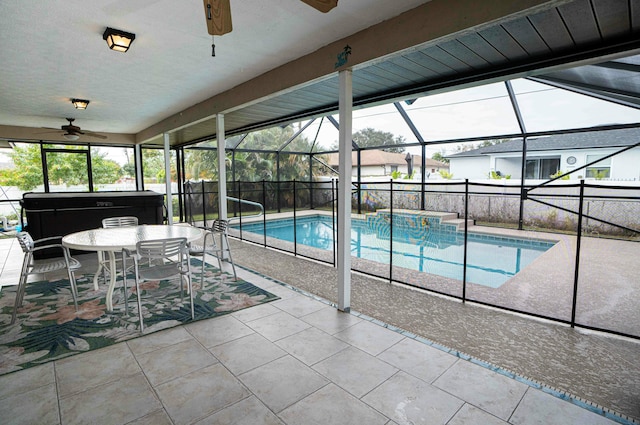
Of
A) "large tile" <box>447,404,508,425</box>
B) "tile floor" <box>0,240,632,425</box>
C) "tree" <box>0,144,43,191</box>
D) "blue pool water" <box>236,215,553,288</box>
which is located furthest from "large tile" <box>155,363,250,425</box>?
"tree" <box>0,144,43,191</box>

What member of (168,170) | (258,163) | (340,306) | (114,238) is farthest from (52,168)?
(340,306)

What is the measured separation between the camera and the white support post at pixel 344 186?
3.04 metres

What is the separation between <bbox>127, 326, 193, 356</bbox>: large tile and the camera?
98.8 inches

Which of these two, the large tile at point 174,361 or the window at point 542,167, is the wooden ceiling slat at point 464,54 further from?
Answer: the window at point 542,167

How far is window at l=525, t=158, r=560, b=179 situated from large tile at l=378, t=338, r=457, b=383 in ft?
21.3

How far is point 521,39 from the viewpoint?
2.61 m

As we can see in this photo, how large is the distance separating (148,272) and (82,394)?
1163mm

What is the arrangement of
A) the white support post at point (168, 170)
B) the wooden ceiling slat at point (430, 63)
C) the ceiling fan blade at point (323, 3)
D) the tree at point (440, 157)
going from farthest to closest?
the tree at point (440, 157), the white support post at point (168, 170), the wooden ceiling slat at point (430, 63), the ceiling fan blade at point (323, 3)

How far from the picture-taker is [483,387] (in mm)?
1997

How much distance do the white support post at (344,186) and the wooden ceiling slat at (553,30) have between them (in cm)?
146

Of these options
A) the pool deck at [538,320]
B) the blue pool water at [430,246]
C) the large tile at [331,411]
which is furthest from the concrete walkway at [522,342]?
the blue pool water at [430,246]

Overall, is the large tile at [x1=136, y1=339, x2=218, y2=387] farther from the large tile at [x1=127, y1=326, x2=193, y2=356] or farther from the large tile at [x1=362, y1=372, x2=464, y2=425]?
the large tile at [x1=362, y1=372, x2=464, y2=425]

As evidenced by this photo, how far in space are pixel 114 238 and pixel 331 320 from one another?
2293mm

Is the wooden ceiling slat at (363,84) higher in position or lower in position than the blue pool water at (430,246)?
higher
